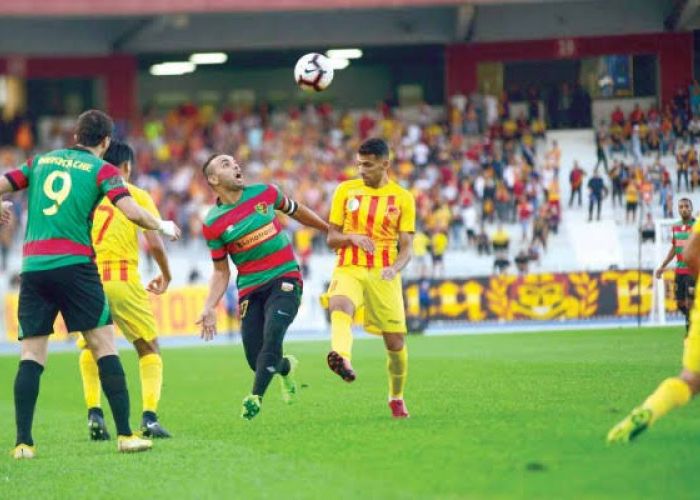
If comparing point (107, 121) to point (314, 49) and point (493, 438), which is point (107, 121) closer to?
point (493, 438)

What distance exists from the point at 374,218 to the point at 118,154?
6.71 feet

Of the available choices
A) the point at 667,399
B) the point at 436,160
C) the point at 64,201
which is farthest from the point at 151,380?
the point at 436,160

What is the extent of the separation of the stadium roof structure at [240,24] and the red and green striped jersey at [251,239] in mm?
22980

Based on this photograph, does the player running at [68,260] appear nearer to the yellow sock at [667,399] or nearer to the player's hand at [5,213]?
the player's hand at [5,213]

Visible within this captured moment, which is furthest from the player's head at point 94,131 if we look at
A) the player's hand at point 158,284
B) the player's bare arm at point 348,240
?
the player's bare arm at point 348,240

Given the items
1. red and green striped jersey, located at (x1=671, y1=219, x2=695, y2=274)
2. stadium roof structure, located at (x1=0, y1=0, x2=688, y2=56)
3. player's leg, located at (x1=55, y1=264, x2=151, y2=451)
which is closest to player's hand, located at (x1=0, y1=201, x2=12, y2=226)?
player's leg, located at (x1=55, y1=264, x2=151, y2=451)

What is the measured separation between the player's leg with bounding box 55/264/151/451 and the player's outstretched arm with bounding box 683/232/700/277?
3761 millimetres

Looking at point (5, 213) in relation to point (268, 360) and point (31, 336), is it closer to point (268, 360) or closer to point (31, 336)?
point (31, 336)

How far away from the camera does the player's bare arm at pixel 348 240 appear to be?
460 inches

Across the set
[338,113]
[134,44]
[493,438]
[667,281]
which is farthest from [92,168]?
[134,44]

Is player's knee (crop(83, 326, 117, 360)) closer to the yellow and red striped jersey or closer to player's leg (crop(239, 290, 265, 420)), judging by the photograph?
player's leg (crop(239, 290, 265, 420))

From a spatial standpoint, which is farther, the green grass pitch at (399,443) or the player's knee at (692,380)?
the player's knee at (692,380)

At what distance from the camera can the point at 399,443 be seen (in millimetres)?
9672

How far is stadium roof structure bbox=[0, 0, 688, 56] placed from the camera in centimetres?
3762
